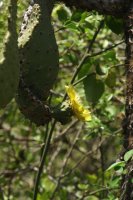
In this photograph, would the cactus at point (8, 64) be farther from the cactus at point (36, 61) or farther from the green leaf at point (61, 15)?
the green leaf at point (61, 15)

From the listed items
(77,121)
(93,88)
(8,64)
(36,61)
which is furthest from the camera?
(77,121)

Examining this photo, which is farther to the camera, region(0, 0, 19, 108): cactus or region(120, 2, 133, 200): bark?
region(120, 2, 133, 200): bark

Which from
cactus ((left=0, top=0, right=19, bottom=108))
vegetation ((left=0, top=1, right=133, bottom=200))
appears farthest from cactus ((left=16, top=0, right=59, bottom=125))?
cactus ((left=0, top=0, right=19, bottom=108))

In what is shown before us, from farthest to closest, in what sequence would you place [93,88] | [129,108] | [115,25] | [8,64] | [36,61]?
[93,88]
[115,25]
[129,108]
[36,61]
[8,64]

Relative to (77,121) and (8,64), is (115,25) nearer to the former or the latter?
(8,64)

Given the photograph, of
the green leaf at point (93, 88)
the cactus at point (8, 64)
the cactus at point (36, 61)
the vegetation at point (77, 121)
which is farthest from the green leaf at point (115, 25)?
the cactus at point (8, 64)

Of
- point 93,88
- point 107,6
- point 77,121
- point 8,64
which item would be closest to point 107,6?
point 107,6

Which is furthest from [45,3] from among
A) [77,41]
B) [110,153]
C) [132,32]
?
[110,153]

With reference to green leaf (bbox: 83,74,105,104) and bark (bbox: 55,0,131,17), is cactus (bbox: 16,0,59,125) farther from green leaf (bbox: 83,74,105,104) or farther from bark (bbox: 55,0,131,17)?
green leaf (bbox: 83,74,105,104)
